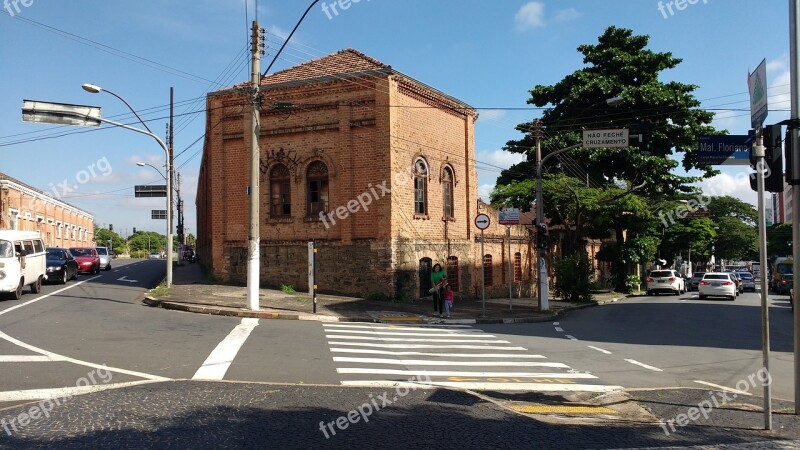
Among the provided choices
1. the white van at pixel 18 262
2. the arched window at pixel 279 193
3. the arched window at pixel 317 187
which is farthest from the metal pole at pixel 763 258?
the white van at pixel 18 262

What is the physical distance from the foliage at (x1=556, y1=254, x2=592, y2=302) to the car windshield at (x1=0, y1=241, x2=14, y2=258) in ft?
71.5

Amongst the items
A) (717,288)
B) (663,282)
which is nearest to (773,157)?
(717,288)

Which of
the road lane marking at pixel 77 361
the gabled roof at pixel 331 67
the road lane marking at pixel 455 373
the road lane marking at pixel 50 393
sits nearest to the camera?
the road lane marking at pixel 50 393

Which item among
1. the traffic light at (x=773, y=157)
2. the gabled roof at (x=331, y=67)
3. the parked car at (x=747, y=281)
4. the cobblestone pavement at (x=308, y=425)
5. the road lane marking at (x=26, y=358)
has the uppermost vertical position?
the gabled roof at (x=331, y=67)

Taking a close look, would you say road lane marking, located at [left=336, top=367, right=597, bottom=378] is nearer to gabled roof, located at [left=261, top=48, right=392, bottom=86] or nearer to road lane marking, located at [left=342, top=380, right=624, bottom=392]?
road lane marking, located at [left=342, top=380, right=624, bottom=392]

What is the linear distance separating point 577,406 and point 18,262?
16543 mm

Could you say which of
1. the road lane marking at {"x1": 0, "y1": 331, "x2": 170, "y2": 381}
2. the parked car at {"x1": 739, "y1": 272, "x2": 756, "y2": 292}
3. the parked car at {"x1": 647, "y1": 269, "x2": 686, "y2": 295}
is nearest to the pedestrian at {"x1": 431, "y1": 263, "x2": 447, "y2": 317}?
the road lane marking at {"x1": 0, "y1": 331, "x2": 170, "y2": 381}

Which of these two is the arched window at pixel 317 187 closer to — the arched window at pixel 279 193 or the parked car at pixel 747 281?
the arched window at pixel 279 193

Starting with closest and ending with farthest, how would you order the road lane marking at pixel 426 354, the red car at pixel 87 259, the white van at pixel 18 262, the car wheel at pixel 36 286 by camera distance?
the road lane marking at pixel 426 354 → the white van at pixel 18 262 → the car wheel at pixel 36 286 → the red car at pixel 87 259

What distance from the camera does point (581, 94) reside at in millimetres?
34438

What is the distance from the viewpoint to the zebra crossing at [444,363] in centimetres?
871

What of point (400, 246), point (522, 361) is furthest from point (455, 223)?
point (522, 361)

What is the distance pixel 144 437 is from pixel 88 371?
3.69m

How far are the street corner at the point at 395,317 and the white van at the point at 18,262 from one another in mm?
10426
